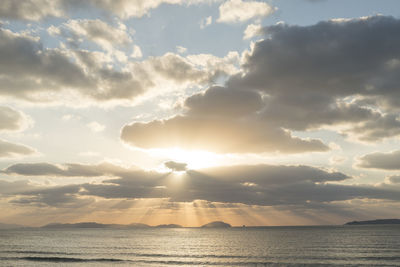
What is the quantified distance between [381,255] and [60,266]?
8578 centimetres

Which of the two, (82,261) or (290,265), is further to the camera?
(82,261)

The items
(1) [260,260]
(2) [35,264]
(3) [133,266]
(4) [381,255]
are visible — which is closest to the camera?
(3) [133,266]

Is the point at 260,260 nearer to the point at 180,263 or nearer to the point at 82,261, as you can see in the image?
the point at 180,263

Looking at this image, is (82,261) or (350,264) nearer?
(350,264)

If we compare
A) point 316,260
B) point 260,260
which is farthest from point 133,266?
point 316,260

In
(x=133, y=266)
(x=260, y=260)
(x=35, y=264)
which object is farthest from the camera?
(x=260, y=260)

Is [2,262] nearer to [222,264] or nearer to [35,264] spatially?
[35,264]

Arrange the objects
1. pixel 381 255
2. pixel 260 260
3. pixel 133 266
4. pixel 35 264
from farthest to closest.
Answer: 1. pixel 381 255
2. pixel 260 260
3. pixel 35 264
4. pixel 133 266

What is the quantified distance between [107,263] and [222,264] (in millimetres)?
28379

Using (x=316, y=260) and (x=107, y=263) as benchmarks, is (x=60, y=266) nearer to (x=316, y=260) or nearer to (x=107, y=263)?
(x=107, y=263)

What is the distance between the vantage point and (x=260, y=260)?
275ft

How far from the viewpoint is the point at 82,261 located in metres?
83.9

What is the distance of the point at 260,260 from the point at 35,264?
187 ft

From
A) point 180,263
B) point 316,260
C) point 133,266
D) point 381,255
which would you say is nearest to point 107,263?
point 133,266
